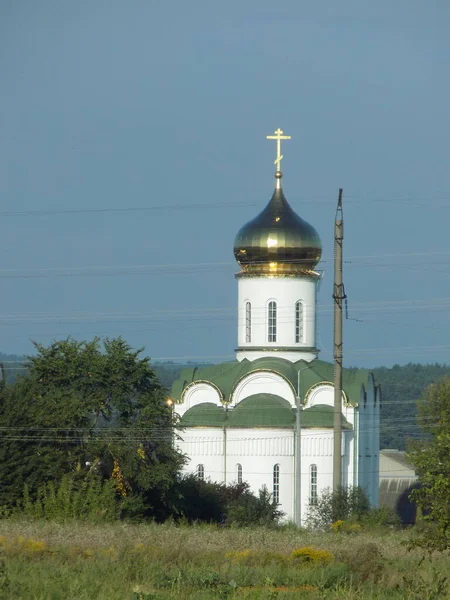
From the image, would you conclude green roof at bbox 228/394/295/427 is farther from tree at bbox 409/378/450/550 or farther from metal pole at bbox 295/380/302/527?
tree at bbox 409/378/450/550

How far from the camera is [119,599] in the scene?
13.2 meters

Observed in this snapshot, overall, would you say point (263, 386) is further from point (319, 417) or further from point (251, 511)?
point (251, 511)

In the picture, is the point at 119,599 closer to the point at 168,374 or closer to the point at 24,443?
the point at 24,443

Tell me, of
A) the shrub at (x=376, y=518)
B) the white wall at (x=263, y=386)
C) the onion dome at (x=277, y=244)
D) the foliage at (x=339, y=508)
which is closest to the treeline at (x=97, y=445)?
the foliage at (x=339, y=508)

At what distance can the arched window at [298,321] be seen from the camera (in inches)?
1683

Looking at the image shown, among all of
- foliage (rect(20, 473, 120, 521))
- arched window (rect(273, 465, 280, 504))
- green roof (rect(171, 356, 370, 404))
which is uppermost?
green roof (rect(171, 356, 370, 404))

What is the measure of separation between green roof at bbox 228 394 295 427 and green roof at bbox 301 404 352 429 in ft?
1.20

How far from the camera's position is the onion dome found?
42.5m

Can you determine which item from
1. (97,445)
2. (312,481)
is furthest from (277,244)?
(97,445)

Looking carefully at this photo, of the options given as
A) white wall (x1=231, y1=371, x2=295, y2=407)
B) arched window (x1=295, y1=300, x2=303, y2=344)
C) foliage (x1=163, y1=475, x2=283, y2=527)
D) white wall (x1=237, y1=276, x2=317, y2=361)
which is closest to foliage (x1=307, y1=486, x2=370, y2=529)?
foliage (x1=163, y1=475, x2=283, y2=527)

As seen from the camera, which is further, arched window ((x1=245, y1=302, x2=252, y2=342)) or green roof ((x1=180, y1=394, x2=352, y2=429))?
arched window ((x1=245, y1=302, x2=252, y2=342))

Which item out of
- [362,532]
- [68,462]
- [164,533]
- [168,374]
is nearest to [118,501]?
[68,462]

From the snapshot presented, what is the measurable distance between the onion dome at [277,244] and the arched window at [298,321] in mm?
1016

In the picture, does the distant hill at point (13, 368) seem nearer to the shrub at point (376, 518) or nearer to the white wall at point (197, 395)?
the white wall at point (197, 395)
